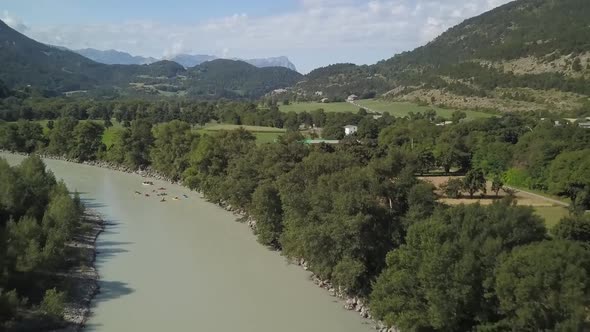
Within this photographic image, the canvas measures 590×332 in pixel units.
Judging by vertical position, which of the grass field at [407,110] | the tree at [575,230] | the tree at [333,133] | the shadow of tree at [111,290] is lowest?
the shadow of tree at [111,290]

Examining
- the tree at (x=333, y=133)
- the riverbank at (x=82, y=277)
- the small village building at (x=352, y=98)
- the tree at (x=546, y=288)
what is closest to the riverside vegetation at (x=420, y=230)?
the tree at (x=546, y=288)

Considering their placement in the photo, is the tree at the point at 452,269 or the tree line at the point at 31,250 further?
the tree line at the point at 31,250

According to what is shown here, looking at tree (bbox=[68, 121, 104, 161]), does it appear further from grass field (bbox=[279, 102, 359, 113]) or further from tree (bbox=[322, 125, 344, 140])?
grass field (bbox=[279, 102, 359, 113])

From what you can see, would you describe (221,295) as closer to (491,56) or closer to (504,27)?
(491,56)

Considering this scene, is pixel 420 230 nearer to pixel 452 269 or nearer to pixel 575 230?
pixel 452 269

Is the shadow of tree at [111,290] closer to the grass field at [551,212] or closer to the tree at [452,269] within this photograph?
the tree at [452,269]

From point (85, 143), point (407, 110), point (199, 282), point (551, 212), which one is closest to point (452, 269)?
point (199, 282)

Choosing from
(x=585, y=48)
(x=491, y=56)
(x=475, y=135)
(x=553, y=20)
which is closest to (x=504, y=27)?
(x=553, y=20)
